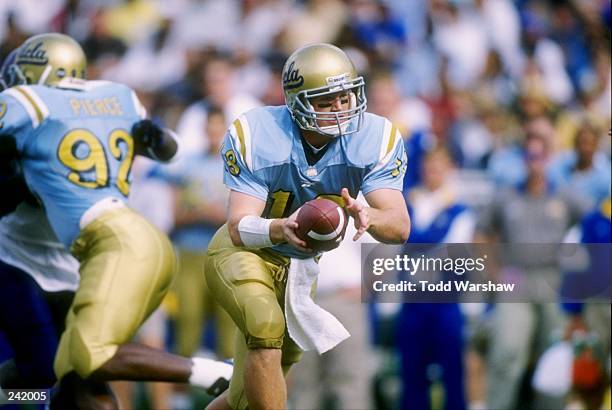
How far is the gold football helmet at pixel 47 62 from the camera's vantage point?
4.40m

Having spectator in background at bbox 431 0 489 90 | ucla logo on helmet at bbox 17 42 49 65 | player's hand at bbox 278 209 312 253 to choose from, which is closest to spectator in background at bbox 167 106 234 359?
ucla logo on helmet at bbox 17 42 49 65

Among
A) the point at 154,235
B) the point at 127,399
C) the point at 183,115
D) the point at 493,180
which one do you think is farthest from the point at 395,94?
the point at 127,399

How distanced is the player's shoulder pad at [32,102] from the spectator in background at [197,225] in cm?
63

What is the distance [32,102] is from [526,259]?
1.92 m

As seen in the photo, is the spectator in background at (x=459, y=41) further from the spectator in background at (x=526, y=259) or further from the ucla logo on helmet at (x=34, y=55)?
the ucla logo on helmet at (x=34, y=55)

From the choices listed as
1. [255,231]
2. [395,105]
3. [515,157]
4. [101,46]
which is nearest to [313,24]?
[395,105]

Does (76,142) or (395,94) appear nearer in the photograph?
(76,142)

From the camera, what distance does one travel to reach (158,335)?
15.5 feet

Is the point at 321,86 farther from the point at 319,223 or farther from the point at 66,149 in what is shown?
the point at 66,149

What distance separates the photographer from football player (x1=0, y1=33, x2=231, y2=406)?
4.10m

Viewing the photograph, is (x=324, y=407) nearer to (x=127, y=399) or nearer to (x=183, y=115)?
(x=127, y=399)

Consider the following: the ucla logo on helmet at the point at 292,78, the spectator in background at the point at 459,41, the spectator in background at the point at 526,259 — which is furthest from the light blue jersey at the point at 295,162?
the spectator in background at the point at 459,41

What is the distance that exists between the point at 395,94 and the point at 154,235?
1.12 metres

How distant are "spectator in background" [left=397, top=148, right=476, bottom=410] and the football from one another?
1.23 m
